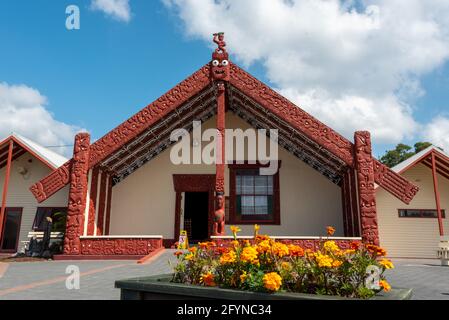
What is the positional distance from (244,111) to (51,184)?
23.6 feet

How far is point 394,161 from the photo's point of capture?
3812cm

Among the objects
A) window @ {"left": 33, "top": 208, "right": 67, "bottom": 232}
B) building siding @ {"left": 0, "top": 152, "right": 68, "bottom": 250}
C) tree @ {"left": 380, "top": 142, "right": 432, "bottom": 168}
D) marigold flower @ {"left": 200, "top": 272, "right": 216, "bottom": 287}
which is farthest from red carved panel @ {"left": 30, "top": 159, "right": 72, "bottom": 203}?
tree @ {"left": 380, "top": 142, "right": 432, "bottom": 168}

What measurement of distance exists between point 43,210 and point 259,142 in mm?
9212

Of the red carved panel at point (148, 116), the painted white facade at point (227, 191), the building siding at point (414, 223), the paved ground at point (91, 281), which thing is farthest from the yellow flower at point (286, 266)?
the building siding at point (414, 223)

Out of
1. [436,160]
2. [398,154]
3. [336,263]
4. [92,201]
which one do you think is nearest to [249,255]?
[336,263]

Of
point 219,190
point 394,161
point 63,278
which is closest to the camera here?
point 63,278

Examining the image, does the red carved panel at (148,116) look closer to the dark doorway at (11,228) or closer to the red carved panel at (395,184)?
the dark doorway at (11,228)

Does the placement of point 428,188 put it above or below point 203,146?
below

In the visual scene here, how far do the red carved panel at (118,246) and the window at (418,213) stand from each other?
963 centimetres

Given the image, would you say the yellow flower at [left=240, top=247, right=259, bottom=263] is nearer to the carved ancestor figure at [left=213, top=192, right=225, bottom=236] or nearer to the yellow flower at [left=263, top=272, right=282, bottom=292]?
the yellow flower at [left=263, top=272, right=282, bottom=292]

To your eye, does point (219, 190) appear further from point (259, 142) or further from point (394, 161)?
point (394, 161)

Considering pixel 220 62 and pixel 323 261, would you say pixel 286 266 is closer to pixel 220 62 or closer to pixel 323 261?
pixel 323 261
